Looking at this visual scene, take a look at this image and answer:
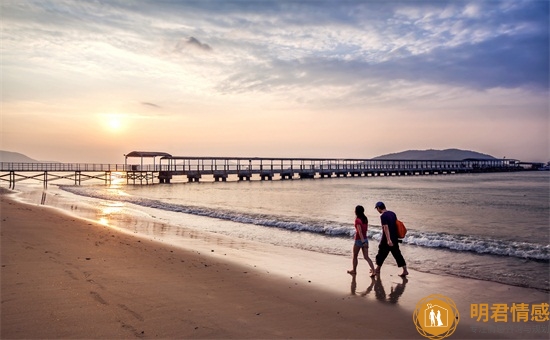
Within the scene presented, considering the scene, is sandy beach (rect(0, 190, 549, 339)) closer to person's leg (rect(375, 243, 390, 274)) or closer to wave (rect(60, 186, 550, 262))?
person's leg (rect(375, 243, 390, 274))

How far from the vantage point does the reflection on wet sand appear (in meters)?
6.63

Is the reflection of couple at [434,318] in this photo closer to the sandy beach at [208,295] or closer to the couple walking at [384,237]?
the sandy beach at [208,295]

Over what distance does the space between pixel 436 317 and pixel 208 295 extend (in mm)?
3486

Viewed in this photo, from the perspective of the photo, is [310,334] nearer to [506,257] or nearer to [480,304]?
[480,304]

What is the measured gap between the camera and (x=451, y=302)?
21.4 feet

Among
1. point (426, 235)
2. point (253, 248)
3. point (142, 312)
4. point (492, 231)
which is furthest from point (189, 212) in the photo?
point (142, 312)

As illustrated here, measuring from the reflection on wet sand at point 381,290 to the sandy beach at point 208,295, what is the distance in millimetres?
37

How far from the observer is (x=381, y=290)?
712 centimetres

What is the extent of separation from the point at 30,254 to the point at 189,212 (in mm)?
14530

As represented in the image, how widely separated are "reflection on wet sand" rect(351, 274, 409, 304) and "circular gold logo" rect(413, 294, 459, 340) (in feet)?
1.47

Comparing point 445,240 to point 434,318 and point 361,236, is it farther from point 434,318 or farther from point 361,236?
point 434,318

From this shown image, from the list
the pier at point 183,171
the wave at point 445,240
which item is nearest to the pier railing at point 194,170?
the pier at point 183,171

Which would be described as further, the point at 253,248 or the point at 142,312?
the point at 253,248

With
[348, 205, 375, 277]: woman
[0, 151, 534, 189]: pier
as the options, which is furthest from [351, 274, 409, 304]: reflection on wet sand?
[0, 151, 534, 189]: pier
